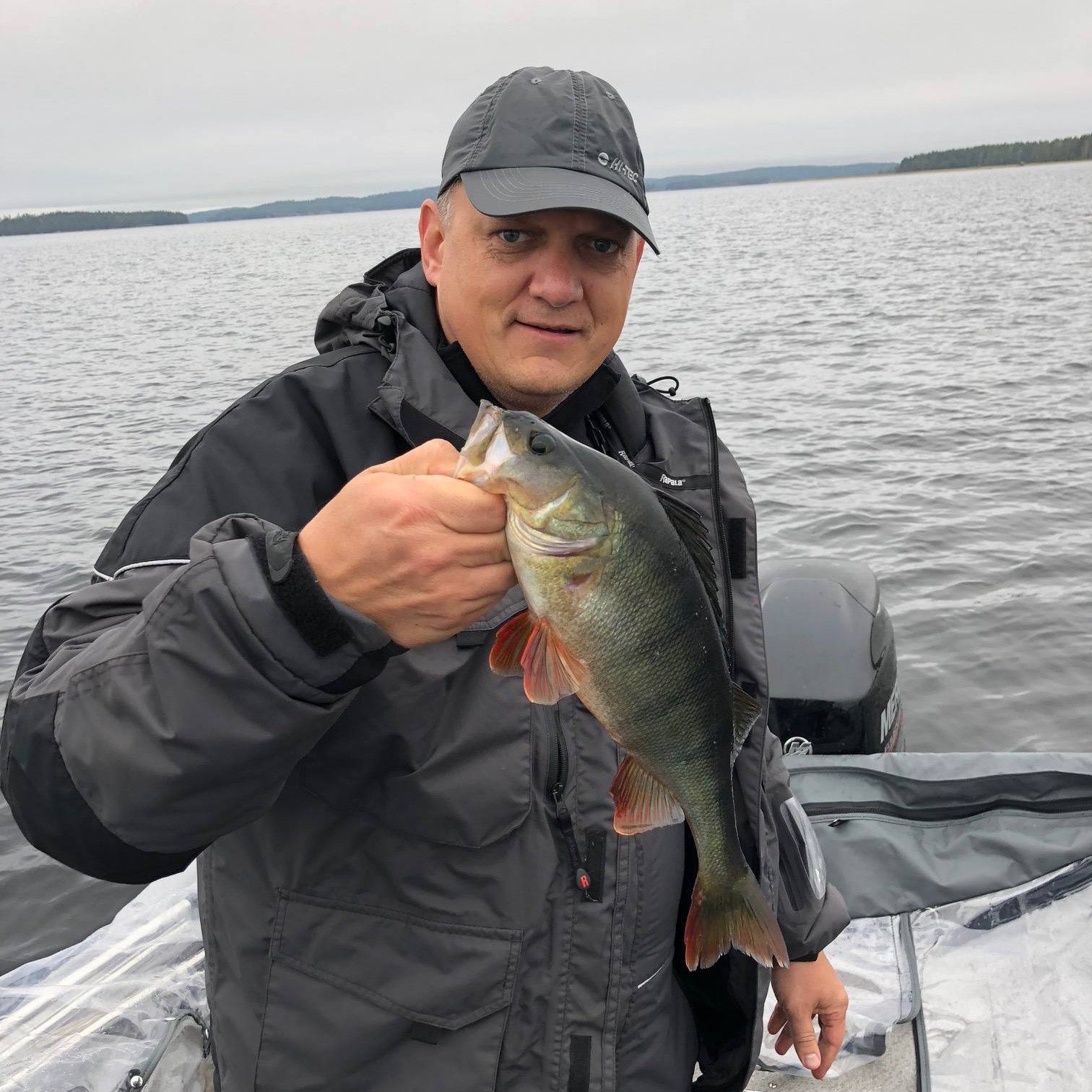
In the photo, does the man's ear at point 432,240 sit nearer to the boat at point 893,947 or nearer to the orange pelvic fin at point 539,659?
the orange pelvic fin at point 539,659

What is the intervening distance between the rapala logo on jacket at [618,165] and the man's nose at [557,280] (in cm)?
26

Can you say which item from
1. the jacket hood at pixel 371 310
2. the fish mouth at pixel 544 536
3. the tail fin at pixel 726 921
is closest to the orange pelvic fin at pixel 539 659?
the fish mouth at pixel 544 536

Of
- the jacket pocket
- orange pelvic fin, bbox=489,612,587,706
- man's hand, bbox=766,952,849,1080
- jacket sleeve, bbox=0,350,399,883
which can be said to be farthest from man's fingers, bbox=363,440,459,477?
man's hand, bbox=766,952,849,1080

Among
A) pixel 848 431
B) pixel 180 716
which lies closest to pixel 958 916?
pixel 180 716

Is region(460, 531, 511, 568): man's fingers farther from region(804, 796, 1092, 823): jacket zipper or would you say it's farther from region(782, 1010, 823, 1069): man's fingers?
region(804, 796, 1092, 823): jacket zipper

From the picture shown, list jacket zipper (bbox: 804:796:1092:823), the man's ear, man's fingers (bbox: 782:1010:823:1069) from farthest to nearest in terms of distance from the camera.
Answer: jacket zipper (bbox: 804:796:1092:823), man's fingers (bbox: 782:1010:823:1069), the man's ear

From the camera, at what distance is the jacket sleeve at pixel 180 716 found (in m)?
1.70

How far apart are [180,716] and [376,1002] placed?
97 centimetres

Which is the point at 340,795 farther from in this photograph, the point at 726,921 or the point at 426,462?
the point at 726,921

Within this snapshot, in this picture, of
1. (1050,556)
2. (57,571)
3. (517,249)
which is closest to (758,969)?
(517,249)

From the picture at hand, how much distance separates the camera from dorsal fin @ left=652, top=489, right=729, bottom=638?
2.27 meters

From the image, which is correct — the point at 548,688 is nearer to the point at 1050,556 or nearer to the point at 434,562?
the point at 434,562

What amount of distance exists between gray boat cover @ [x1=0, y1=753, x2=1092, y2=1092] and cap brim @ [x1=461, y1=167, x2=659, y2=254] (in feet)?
9.19

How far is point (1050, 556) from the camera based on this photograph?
9930 mm
